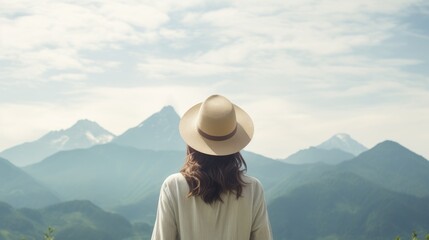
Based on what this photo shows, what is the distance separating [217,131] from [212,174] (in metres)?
0.39

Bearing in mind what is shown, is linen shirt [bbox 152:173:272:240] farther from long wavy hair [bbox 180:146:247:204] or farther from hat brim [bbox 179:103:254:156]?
hat brim [bbox 179:103:254:156]

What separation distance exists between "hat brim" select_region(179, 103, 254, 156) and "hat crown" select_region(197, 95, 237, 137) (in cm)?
8

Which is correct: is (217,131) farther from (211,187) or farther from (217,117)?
(211,187)

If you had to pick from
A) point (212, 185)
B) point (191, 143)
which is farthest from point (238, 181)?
point (191, 143)

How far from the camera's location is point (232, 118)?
4691mm

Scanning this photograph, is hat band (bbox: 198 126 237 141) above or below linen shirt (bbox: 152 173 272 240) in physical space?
above

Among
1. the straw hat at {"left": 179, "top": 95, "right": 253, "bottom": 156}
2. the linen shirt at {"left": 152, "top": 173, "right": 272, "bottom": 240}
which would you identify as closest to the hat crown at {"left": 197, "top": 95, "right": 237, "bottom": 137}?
the straw hat at {"left": 179, "top": 95, "right": 253, "bottom": 156}

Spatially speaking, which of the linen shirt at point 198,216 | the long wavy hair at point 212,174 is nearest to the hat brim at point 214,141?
the long wavy hair at point 212,174

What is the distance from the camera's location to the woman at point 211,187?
15.4 feet

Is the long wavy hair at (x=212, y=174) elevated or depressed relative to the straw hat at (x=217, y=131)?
depressed

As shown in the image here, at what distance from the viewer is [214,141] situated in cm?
470

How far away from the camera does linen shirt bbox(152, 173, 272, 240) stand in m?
4.70

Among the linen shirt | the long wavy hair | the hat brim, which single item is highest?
the hat brim

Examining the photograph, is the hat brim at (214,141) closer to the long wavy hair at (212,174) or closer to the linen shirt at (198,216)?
the long wavy hair at (212,174)
